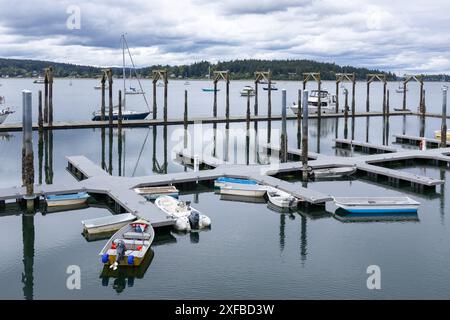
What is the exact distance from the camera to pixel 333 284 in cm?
1875

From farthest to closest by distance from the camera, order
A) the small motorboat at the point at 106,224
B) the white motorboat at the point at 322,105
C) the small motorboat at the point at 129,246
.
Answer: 1. the white motorboat at the point at 322,105
2. the small motorboat at the point at 106,224
3. the small motorboat at the point at 129,246

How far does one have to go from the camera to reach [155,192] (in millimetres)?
28969

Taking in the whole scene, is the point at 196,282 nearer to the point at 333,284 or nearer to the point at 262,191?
the point at 333,284

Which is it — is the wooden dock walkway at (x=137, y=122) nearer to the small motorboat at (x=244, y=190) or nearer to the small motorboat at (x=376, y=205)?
the small motorboat at (x=244, y=190)

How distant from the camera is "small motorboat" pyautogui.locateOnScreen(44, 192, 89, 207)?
27844 millimetres

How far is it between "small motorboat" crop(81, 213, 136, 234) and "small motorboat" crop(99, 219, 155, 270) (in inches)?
63.8

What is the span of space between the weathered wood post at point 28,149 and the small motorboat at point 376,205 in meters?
14.6

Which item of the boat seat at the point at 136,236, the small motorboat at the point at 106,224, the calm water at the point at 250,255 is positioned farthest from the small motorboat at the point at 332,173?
the boat seat at the point at 136,236

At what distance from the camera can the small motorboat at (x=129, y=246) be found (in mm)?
19688

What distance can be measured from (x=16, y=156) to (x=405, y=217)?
97.1ft

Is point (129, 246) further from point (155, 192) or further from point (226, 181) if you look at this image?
point (226, 181)

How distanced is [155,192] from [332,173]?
40.4 feet

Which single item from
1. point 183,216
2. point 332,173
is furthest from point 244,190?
point 332,173

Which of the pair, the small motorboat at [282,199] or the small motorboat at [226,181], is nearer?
the small motorboat at [282,199]
